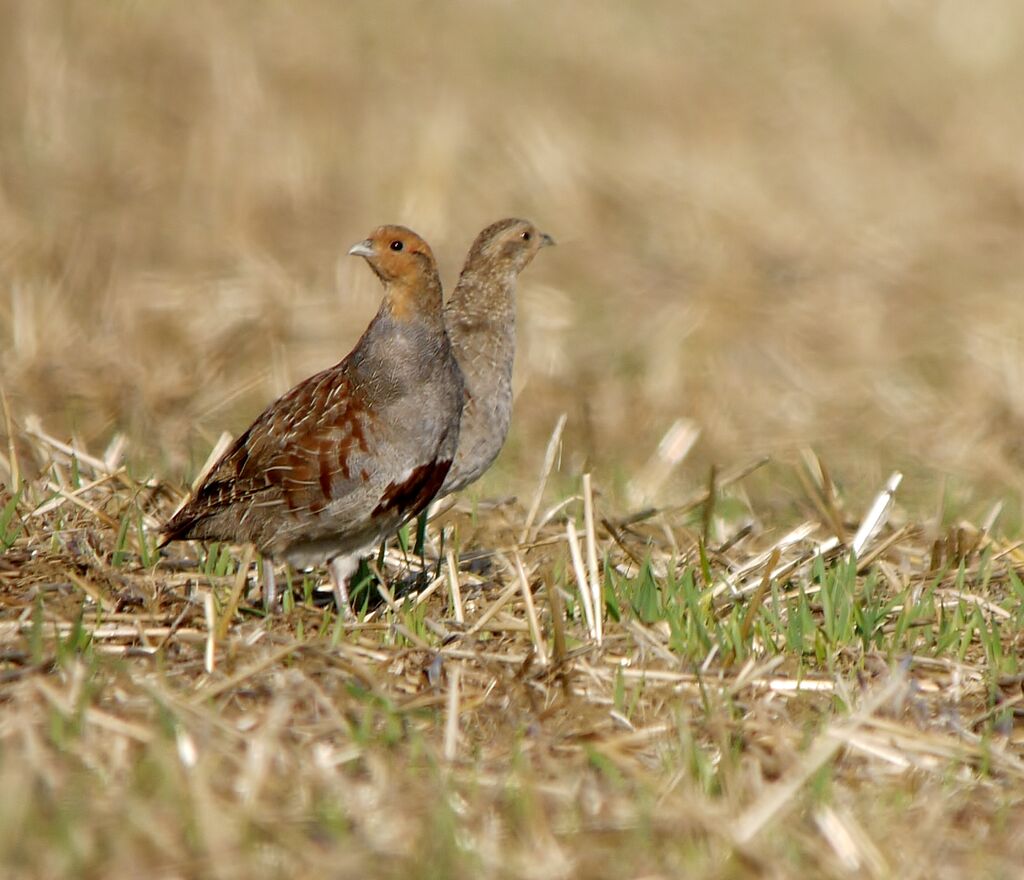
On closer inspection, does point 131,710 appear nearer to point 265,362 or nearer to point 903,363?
point 265,362

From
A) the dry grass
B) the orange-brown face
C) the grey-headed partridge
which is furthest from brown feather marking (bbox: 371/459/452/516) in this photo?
→ the orange-brown face

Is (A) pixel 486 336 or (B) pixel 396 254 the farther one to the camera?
(A) pixel 486 336

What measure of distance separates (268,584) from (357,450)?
19.8 inches

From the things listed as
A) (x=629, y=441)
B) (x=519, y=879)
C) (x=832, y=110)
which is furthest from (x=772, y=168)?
(x=519, y=879)

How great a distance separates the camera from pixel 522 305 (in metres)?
9.48

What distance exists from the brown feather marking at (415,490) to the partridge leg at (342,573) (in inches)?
11.1

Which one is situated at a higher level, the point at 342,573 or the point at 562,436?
the point at 342,573

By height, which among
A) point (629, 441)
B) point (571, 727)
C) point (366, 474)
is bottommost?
point (629, 441)

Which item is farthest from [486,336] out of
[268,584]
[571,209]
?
[571,209]

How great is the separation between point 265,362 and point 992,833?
552 cm

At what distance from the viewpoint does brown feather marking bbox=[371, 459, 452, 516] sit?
4758mm

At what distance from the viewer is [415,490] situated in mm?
4824

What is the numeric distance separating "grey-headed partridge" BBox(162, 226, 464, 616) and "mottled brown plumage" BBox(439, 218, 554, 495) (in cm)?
53

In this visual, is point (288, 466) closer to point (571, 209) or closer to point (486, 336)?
point (486, 336)
